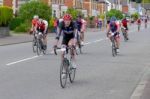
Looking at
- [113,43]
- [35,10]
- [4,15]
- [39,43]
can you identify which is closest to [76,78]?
[113,43]

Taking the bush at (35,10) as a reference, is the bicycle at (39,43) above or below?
below

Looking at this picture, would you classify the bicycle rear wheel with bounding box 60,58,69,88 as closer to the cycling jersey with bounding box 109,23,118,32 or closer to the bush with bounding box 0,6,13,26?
the cycling jersey with bounding box 109,23,118,32

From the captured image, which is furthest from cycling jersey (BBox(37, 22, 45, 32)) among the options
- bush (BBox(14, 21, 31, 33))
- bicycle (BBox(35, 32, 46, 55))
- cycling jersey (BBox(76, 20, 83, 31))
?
bush (BBox(14, 21, 31, 33))

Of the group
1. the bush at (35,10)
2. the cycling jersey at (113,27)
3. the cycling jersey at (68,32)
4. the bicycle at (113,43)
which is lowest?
the bicycle at (113,43)

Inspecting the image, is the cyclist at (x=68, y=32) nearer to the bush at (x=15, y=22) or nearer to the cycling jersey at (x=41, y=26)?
the cycling jersey at (x=41, y=26)

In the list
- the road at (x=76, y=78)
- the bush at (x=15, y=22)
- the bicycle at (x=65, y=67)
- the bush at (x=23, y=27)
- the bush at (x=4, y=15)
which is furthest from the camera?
the bush at (x=15, y=22)

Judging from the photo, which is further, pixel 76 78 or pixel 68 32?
pixel 76 78

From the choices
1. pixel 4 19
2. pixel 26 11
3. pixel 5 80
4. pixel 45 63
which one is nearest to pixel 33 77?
pixel 5 80

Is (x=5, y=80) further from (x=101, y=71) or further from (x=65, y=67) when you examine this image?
(x=101, y=71)

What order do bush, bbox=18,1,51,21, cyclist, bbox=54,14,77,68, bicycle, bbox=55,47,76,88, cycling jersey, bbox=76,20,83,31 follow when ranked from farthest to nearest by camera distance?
1. bush, bbox=18,1,51,21
2. cycling jersey, bbox=76,20,83,31
3. cyclist, bbox=54,14,77,68
4. bicycle, bbox=55,47,76,88

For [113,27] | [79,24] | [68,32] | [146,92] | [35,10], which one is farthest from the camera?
[35,10]

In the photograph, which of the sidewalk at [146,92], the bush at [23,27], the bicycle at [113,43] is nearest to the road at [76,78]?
the sidewalk at [146,92]

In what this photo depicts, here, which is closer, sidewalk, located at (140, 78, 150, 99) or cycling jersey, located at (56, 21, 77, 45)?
sidewalk, located at (140, 78, 150, 99)

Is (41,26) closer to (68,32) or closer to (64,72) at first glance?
(68,32)
